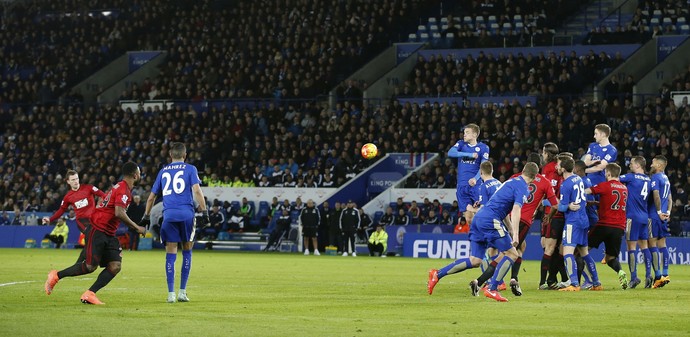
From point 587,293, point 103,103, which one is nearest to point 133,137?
point 103,103

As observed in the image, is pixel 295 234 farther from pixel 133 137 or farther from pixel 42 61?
pixel 42 61

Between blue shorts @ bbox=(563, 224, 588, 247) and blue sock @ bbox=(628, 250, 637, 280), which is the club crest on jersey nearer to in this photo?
blue shorts @ bbox=(563, 224, 588, 247)

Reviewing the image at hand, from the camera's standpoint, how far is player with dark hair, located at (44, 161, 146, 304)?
50.2ft

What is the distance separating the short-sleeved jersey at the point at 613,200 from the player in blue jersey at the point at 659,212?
1.00 m

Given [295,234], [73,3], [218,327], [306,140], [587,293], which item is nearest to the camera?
[218,327]

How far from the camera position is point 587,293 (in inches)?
706

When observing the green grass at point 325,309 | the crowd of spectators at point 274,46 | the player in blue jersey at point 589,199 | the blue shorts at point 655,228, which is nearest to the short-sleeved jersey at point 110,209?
the green grass at point 325,309

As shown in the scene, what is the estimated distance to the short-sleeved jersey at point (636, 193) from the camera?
20.3 metres

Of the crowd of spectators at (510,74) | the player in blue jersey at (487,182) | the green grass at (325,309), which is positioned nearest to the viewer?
the green grass at (325,309)

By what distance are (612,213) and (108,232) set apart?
853cm

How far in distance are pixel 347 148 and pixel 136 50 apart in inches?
661

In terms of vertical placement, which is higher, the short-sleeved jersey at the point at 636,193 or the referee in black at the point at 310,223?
the short-sleeved jersey at the point at 636,193

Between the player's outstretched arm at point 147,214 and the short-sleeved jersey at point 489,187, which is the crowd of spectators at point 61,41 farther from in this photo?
the player's outstretched arm at point 147,214

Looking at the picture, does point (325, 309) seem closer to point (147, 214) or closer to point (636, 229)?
point (147, 214)
